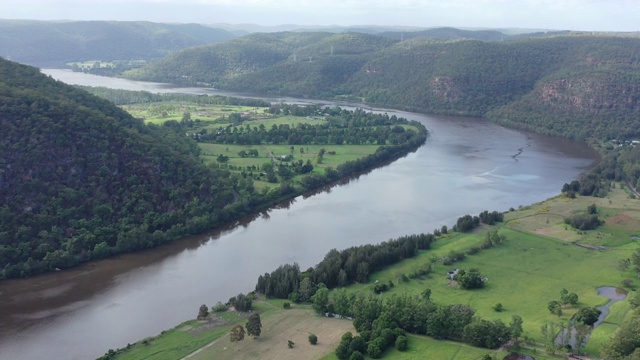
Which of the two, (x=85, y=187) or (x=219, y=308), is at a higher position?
(x=85, y=187)

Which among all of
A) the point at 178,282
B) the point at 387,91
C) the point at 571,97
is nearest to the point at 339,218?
the point at 178,282

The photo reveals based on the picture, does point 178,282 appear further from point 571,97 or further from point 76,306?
point 571,97

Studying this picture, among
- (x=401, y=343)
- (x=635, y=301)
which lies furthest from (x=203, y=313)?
(x=635, y=301)

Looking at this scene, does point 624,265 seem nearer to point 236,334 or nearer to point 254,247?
point 254,247

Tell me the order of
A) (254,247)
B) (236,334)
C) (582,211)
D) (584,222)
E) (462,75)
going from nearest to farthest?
(236,334), (254,247), (584,222), (582,211), (462,75)

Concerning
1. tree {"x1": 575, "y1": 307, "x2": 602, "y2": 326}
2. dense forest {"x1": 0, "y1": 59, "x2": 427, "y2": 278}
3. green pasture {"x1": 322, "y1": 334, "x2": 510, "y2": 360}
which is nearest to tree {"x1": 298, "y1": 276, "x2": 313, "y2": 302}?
green pasture {"x1": 322, "y1": 334, "x2": 510, "y2": 360}

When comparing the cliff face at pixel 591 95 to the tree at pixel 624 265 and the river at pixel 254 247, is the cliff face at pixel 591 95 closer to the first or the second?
the river at pixel 254 247
